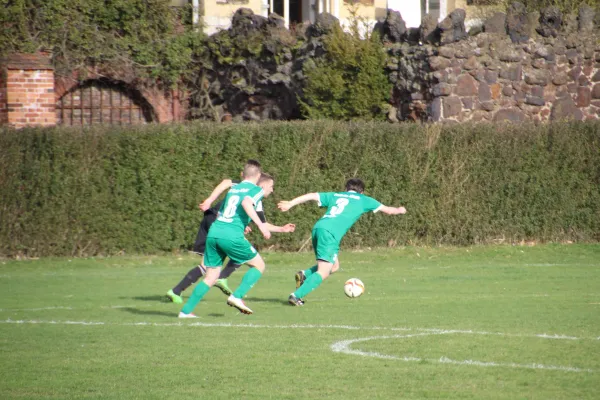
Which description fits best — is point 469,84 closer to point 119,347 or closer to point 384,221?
point 384,221

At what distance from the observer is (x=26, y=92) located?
23.2m

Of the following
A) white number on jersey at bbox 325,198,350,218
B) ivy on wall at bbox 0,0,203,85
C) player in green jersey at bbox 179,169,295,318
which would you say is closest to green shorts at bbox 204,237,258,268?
player in green jersey at bbox 179,169,295,318

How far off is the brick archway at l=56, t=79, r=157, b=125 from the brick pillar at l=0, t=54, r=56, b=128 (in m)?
1.94

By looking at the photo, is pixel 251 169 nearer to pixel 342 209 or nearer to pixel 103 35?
pixel 342 209

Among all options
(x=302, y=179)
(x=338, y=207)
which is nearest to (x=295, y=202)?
(x=338, y=207)

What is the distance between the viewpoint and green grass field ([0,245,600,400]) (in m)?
7.50

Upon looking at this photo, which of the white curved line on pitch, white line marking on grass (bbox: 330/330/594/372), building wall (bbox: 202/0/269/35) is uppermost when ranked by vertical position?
building wall (bbox: 202/0/269/35)

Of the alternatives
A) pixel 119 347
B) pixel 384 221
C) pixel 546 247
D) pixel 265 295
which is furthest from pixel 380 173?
pixel 119 347

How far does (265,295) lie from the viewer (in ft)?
46.5

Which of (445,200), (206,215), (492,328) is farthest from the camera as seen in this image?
(445,200)

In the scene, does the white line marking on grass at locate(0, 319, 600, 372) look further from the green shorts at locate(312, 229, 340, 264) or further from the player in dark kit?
the green shorts at locate(312, 229, 340, 264)

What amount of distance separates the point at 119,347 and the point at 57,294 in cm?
553

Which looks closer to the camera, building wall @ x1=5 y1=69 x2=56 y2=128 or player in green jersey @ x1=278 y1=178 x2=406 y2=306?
player in green jersey @ x1=278 y1=178 x2=406 y2=306

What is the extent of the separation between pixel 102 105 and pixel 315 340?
58.1 feet
